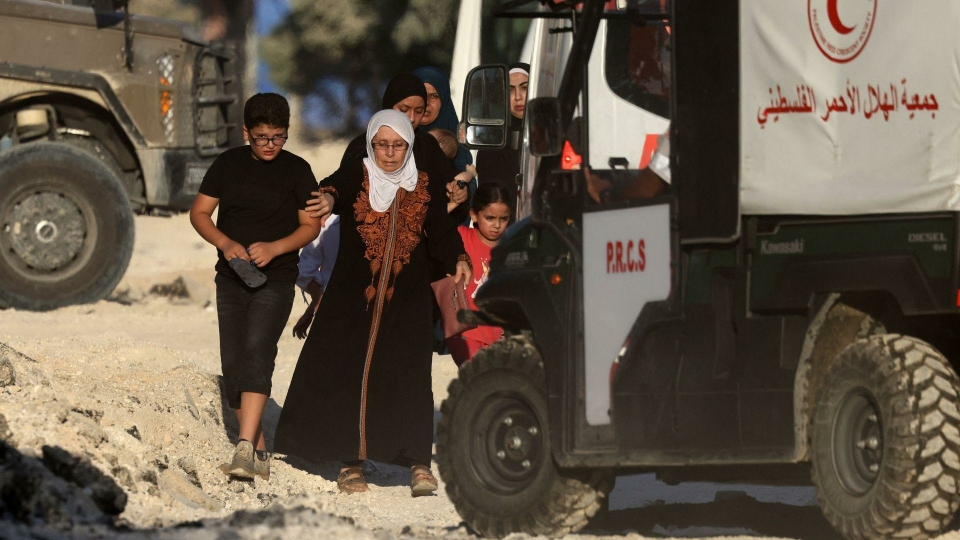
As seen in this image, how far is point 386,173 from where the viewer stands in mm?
8039

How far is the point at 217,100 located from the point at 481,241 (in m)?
6.36

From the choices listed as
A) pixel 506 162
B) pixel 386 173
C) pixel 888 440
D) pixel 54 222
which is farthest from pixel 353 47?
pixel 888 440

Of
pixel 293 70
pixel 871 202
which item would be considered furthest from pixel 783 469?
pixel 293 70

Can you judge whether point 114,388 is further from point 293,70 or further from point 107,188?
point 293,70

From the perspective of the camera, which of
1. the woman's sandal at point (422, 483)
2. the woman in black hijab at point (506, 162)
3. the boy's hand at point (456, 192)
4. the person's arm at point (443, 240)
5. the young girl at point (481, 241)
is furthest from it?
the woman in black hijab at point (506, 162)

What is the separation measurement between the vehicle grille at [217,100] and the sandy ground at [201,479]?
2.96 m

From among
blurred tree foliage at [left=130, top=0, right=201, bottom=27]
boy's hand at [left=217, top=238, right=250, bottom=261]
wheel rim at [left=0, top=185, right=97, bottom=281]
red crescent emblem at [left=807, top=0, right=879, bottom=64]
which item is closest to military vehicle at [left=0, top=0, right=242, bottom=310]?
wheel rim at [left=0, top=185, right=97, bottom=281]

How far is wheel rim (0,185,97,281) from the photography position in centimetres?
1338

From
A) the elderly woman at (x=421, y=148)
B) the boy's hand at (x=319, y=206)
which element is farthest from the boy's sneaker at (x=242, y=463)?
the elderly woman at (x=421, y=148)

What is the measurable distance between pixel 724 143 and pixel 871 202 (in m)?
0.61

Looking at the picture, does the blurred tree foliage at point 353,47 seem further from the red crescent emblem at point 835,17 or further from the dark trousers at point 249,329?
the red crescent emblem at point 835,17

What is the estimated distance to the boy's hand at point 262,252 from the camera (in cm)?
782

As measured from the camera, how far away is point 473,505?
22.5 ft

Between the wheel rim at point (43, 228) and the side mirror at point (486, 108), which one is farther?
the wheel rim at point (43, 228)
